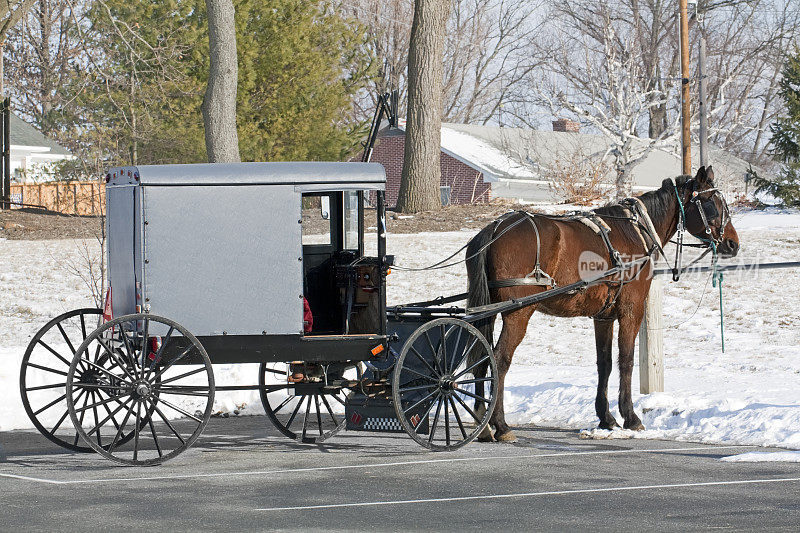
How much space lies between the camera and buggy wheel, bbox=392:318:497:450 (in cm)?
874

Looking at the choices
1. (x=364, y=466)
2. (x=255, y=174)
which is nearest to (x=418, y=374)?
(x=364, y=466)

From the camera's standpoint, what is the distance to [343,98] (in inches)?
1332

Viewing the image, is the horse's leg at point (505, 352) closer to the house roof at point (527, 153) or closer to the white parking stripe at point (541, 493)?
the white parking stripe at point (541, 493)

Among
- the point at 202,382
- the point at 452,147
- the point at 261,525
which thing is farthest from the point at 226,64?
the point at 452,147

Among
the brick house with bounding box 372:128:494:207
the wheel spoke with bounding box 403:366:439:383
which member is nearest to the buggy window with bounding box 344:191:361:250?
the wheel spoke with bounding box 403:366:439:383

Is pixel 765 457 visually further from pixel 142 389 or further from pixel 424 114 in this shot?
pixel 424 114

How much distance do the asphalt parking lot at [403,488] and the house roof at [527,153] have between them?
107ft

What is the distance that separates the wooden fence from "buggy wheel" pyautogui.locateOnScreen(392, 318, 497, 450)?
20.8 m

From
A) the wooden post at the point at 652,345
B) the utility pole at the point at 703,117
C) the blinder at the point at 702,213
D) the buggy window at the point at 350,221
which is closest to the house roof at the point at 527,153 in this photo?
the utility pole at the point at 703,117

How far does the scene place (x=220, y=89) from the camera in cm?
2064

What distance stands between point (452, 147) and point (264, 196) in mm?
38723

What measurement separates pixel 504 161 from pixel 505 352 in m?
37.8

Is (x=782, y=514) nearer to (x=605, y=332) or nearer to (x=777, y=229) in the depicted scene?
(x=605, y=332)

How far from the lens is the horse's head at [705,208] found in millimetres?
10477
